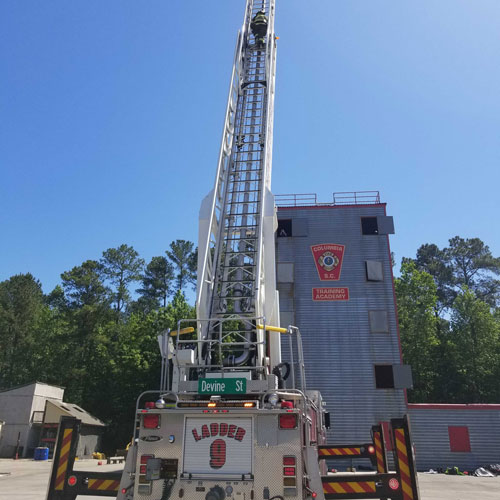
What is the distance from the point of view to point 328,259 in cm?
2731

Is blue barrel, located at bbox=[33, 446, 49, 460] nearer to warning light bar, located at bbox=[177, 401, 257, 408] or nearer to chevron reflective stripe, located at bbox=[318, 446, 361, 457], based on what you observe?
chevron reflective stripe, located at bbox=[318, 446, 361, 457]

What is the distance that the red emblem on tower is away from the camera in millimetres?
26859

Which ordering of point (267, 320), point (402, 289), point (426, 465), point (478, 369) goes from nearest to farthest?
1. point (267, 320)
2. point (426, 465)
3. point (478, 369)
4. point (402, 289)

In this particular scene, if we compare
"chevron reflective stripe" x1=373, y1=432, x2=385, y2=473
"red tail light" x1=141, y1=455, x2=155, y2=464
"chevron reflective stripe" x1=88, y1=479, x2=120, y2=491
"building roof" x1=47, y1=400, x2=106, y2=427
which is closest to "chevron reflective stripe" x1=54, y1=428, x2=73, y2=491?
"chevron reflective stripe" x1=88, y1=479, x2=120, y2=491

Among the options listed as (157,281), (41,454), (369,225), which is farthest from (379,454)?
(157,281)

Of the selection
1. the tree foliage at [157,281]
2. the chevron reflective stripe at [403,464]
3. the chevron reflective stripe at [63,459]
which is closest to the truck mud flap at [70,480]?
the chevron reflective stripe at [63,459]

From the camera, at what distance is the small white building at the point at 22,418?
3008 cm

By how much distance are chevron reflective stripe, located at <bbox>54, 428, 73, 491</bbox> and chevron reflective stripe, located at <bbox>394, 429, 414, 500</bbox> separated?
15.9ft

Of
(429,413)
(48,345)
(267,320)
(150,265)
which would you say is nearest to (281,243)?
(429,413)

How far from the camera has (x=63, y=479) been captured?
6.41 meters

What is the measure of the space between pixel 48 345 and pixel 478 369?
42.1 m

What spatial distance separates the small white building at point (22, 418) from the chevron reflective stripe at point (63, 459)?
A: 92.3 ft

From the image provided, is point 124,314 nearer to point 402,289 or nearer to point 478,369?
point 402,289

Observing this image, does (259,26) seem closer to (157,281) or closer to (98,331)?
(98,331)
